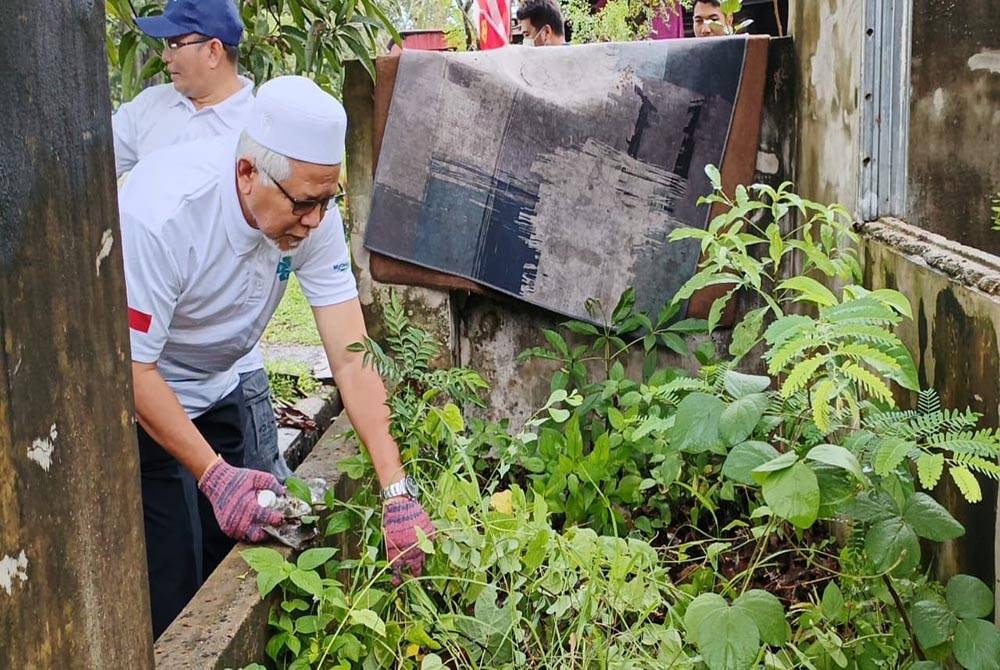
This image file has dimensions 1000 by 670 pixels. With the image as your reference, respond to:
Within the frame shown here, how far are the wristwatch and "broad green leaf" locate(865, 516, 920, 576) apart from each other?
Result: 44.5 inches

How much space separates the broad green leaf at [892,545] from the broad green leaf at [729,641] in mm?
276

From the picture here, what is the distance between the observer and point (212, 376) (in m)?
3.31

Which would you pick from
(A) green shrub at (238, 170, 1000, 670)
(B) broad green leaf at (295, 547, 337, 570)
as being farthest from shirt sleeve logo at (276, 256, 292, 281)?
(B) broad green leaf at (295, 547, 337, 570)

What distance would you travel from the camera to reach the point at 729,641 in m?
2.21

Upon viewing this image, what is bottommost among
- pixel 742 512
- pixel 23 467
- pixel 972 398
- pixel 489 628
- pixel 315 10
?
pixel 742 512

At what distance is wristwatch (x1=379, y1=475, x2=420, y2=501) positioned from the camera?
2.84 meters

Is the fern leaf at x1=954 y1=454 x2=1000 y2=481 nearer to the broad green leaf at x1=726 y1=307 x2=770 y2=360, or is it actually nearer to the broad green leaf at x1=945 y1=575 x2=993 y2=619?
the broad green leaf at x1=945 y1=575 x2=993 y2=619

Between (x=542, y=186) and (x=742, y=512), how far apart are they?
1429mm

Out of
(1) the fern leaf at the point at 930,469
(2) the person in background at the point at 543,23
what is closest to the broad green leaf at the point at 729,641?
(1) the fern leaf at the point at 930,469

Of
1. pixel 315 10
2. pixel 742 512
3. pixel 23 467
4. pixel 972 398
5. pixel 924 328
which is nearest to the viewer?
pixel 23 467

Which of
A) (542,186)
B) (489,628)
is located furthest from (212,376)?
(542,186)

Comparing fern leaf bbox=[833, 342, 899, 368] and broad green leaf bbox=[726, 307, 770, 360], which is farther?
broad green leaf bbox=[726, 307, 770, 360]

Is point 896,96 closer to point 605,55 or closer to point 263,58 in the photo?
point 605,55

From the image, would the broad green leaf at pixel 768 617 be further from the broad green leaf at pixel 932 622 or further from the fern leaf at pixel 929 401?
the fern leaf at pixel 929 401
